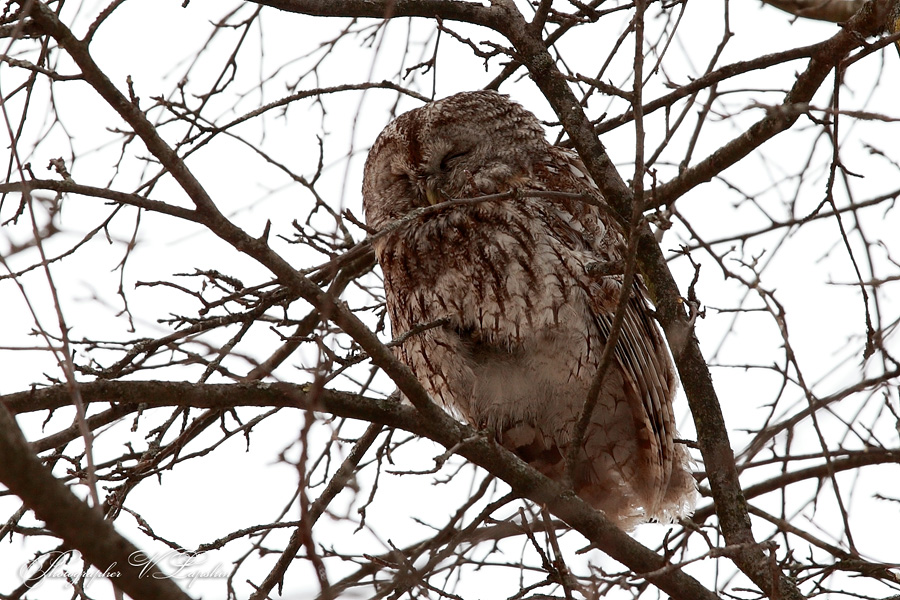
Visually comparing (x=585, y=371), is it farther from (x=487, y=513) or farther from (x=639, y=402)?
(x=487, y=513)

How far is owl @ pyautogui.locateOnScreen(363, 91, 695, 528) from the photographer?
3652mm

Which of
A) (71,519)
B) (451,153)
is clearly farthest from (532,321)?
(71,519)

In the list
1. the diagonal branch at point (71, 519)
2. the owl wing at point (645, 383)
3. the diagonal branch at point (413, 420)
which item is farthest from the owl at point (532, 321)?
the diagonal branch at point (71, 519)

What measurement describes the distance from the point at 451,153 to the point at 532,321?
1.04 m

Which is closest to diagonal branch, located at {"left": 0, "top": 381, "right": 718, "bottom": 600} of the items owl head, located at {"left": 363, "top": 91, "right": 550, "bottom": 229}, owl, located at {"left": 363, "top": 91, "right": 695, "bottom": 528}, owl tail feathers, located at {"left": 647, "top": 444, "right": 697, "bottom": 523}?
owl, located at {"left": 363, "top": 91, "right": 695, "bottom": 528}

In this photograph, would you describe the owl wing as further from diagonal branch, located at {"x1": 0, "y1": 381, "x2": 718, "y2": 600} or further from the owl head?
diagonal branch, located at {"x1": 0, "y1": 381, "x2": 718, "y2": 600}

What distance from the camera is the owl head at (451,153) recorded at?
4094mm

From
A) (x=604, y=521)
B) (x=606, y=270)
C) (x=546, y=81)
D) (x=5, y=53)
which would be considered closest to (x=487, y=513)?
(x=604, y=521)

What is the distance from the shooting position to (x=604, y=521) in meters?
2.79

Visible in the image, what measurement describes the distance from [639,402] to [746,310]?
1188mm

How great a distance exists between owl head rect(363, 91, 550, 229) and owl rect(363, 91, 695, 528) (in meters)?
0.01

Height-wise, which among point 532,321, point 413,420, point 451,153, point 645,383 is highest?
point 451,153

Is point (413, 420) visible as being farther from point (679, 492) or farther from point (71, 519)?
point (679, 492)

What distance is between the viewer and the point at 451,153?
13.9 feet
